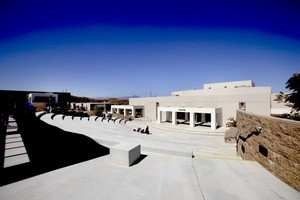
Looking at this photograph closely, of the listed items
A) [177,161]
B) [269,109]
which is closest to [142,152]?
[177,161]

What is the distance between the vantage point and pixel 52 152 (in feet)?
23.3

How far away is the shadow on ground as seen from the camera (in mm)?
5039

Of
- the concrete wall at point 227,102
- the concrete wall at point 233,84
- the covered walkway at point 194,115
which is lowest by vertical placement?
the covered walkway at point 194,115

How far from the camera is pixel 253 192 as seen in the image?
4293 mm

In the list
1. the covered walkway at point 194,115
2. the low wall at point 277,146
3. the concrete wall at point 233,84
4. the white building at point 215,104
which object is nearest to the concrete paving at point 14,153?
the low wall at point 277,146

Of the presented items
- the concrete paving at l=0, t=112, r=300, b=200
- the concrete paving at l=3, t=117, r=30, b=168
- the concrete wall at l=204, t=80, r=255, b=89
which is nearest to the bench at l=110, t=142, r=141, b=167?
the concrete paving at l=0, t=112, r=300, b=200

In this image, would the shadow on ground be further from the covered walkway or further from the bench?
the covered walkway

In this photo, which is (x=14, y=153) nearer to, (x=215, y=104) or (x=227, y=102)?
(x=215, y=104)

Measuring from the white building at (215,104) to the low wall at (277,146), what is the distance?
21.0 meters

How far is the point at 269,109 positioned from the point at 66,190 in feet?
108

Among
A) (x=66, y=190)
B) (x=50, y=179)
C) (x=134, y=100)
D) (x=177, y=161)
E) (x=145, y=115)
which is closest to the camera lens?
(x=66, y=190)

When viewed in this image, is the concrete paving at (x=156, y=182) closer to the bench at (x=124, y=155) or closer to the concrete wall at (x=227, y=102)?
the bench at (x=124, y=155)

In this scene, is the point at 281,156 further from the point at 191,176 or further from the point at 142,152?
the point at 142,152

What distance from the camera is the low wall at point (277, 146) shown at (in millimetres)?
4566
